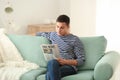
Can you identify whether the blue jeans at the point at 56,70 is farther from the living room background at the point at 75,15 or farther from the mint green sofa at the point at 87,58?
the living room background at the point at 75,15

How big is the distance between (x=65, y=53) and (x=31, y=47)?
1.67ft

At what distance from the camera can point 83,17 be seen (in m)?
5.39

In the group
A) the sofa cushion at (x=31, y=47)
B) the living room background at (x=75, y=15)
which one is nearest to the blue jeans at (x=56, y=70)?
the sofa cushion at (x=31, y=47)

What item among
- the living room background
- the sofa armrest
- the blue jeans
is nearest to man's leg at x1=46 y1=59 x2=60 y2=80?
the blue jeans

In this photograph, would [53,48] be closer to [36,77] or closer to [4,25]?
[36,77]

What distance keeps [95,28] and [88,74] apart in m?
2.76

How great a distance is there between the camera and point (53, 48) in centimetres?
271

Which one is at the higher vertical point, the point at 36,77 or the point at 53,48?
the point at 53,48

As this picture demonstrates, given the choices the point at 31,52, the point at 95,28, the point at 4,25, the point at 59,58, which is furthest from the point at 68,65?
the point at 95,28

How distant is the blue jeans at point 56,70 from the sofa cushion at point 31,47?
1.37 ft

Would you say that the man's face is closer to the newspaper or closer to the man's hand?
the newspaper

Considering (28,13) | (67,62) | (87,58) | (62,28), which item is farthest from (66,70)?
(28,13)

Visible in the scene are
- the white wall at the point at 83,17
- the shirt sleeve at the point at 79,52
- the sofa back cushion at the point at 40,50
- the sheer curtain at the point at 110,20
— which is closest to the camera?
the shirt sleeve at the point at 79,52

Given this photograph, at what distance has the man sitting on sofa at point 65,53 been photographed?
2574 millimetres
